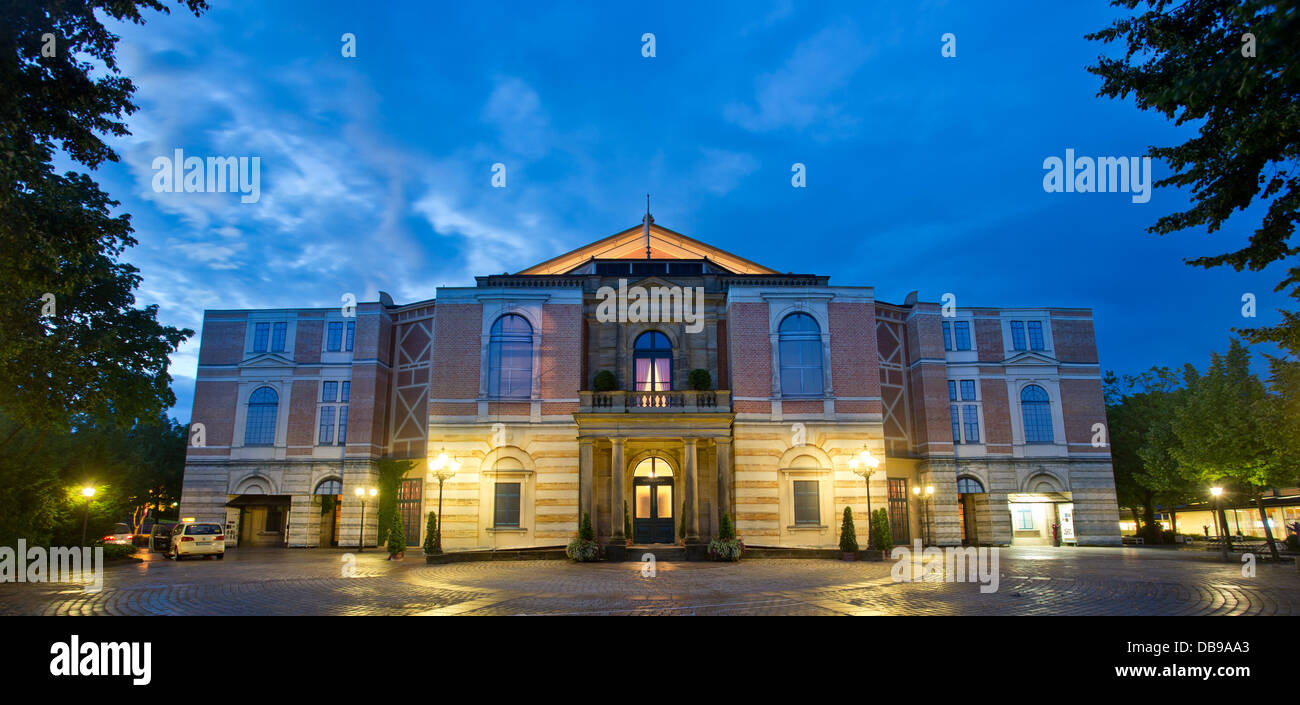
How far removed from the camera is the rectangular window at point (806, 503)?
26922 mm

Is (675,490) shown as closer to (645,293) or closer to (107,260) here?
(645,293)

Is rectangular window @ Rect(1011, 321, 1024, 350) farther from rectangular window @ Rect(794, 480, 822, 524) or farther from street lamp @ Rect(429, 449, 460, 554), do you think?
street lamp @ Rect(429, 449, 460, 554)

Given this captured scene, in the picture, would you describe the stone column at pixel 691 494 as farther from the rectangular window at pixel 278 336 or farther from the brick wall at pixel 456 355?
the rectangular window at pixel 278 336

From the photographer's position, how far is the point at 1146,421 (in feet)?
124

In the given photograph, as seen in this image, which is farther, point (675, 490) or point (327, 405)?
point (327, 405)

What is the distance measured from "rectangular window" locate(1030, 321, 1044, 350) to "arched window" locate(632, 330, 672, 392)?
21014 mm

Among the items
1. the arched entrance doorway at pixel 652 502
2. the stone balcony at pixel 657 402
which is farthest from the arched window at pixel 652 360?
the arched entrance doorway at pixel 652 502

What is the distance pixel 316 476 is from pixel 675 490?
66.0ft

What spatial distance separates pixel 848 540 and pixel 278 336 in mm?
31526

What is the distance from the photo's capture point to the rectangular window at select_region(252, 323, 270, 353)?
3656 centimetres
